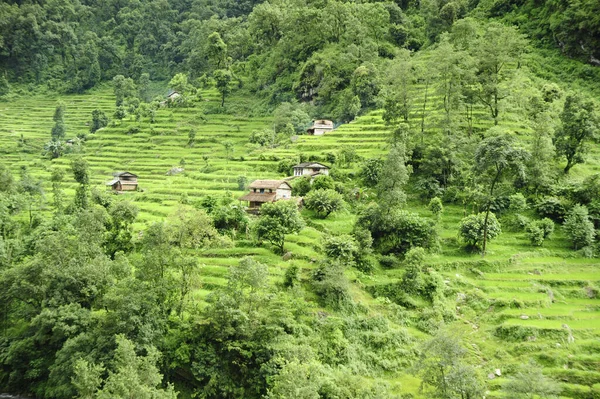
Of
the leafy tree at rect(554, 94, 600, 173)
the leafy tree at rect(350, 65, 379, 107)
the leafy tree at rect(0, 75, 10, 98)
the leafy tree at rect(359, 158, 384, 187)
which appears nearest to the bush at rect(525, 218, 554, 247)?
the leafy tree at rect(554, 94, 600, 173)

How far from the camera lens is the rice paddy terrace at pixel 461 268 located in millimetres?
27734

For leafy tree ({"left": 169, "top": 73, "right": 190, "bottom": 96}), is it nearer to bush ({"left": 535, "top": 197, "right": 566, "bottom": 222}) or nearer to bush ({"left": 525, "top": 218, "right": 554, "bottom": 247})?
bush ({"left": 535, "top": 197, "right": 566, "bottom": 222})

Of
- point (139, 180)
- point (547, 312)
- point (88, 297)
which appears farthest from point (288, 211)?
point (139, 180)

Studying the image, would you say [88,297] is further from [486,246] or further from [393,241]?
[486,246]

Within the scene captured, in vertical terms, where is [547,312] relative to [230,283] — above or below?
below

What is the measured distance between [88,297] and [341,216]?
21.0 m

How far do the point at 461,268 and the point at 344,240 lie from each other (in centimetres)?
934

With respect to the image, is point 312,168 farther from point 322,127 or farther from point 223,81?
point 223,81

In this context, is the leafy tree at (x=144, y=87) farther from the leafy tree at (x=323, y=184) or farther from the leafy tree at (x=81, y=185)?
the leafy tree at (x=323, y=184)

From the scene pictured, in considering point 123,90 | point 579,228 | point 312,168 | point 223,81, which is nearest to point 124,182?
point 312,168

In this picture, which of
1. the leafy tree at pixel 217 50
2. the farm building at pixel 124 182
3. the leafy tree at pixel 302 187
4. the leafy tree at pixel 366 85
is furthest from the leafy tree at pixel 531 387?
the leafy tree at pixel 217 50

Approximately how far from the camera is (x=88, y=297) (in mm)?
30312

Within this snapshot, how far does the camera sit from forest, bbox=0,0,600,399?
26.3m

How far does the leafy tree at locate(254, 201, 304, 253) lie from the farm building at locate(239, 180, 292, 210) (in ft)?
20.6
